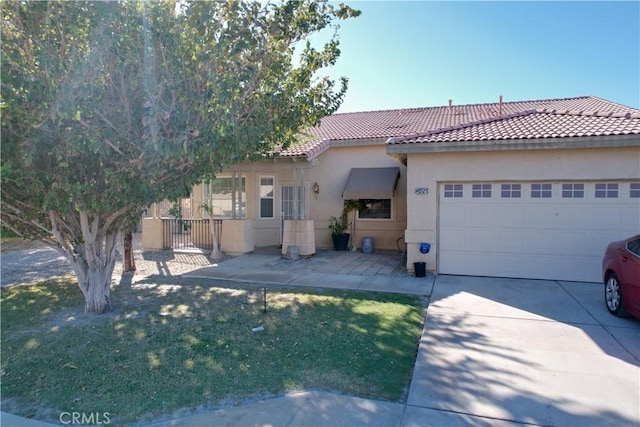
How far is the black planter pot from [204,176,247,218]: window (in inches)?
158

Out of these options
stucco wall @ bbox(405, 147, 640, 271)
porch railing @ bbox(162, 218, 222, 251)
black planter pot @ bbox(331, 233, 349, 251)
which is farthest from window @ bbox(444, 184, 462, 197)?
porch railing @ bbox(162, 218, 222, 251)

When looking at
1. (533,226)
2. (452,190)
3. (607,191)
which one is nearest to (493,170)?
(452,190)

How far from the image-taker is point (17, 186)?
642 cm

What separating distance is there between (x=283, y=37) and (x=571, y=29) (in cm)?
933

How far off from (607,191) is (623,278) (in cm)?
373

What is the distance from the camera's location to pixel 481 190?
10.5 metres

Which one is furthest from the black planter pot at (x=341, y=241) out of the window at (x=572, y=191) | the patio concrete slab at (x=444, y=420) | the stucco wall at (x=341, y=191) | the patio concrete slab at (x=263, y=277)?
the patio concrete slab at (x=444, y=420)

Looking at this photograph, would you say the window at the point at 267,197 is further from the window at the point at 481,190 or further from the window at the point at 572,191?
the window at the point at 572,191

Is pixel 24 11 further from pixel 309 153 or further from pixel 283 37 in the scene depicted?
pixel 309 153

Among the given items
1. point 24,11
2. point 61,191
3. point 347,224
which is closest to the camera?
point 24,11

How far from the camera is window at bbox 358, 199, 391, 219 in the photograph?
1592cm

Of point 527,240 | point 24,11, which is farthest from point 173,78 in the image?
point 527,240

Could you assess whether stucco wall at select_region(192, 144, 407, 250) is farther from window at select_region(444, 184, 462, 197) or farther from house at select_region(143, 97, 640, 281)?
window at select_region(444, 184, 462, 197)

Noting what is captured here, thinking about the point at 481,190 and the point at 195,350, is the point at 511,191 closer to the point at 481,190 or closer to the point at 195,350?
the point at 481,190
